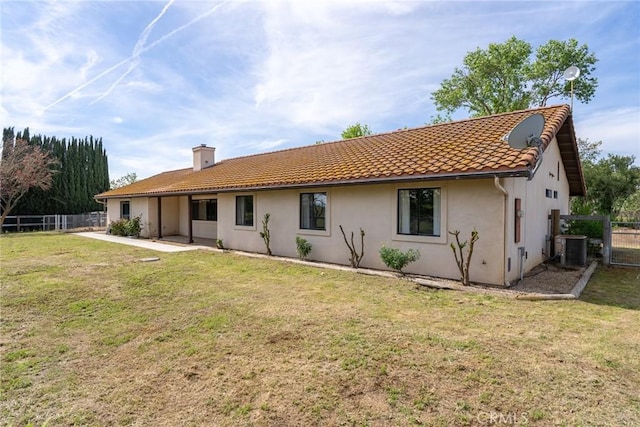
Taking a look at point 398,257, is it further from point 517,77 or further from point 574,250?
point 517,77

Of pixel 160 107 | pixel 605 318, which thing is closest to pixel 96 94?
pixel 160 107

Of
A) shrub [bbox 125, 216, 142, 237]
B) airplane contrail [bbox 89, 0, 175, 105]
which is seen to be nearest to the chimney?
shrub [bbox 125, 216, 142, 237]

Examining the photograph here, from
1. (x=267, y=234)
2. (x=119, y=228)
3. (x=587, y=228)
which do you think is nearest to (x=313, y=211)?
(x=267, y=234)

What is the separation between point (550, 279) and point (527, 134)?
3.71 metres

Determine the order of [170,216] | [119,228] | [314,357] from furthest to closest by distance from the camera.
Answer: [119,228]
[170,216]
[314,357]

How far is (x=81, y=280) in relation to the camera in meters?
8.26

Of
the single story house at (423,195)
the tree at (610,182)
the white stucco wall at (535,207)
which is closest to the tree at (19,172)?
the single story house at (423,195)

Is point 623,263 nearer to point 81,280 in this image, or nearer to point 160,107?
point 81,280

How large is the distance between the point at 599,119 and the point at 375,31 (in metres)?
21.0

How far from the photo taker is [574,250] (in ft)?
33.6

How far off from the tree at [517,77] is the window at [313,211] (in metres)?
24.5

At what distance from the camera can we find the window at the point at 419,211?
27.7ft

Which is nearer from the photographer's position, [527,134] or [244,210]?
[527,134]

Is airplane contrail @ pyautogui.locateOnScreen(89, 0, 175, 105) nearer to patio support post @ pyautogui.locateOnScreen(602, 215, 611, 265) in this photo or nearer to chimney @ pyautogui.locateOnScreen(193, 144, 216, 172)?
chimney @ pyautogui.locateOnScreen(193, 144, 216, 172)
